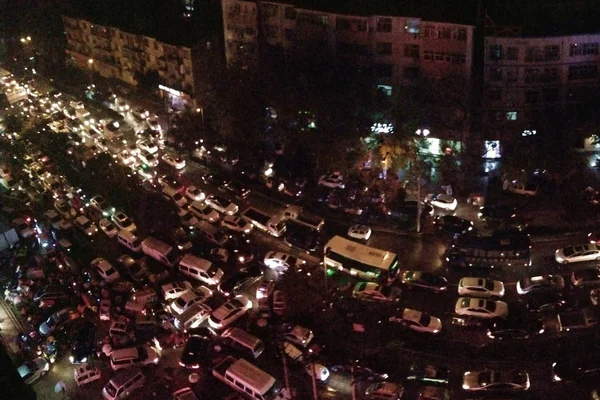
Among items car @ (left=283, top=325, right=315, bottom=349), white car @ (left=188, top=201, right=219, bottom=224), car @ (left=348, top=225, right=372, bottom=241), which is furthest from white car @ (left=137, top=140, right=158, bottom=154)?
car @ (left=283, top=325, right=315, bottom=349)

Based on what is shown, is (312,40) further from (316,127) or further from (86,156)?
(86,156)

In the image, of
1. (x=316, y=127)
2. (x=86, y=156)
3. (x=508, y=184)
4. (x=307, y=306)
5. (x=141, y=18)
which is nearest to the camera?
(x=307, y=306)

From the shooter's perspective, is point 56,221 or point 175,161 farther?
point 175,161

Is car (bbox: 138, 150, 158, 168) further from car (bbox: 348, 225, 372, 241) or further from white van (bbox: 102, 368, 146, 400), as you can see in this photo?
white van (bbox: 102, 368, 146, 400)

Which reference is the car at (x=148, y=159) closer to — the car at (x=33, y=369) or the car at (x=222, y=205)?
the car at (x=222, y=205)

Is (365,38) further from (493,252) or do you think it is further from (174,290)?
(174,290)

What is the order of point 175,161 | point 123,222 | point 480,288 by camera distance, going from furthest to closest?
point 175,161 → point 123,222 → point 480,288

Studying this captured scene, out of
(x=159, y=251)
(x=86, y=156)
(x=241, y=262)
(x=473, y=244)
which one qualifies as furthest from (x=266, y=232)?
(x=86, y=156)

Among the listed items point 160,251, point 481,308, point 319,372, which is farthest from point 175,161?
point 481,308
